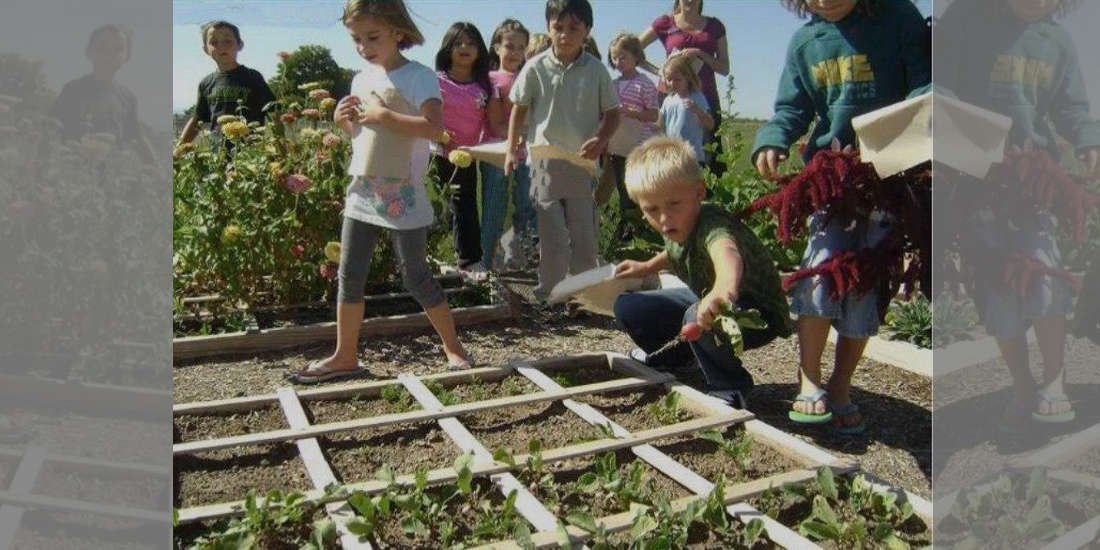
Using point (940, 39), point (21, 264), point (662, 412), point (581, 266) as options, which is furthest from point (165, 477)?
point (581, 266)

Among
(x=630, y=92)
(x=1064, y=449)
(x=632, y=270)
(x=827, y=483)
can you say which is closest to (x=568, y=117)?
(x=630, y=92)

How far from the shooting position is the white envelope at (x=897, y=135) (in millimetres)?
2291

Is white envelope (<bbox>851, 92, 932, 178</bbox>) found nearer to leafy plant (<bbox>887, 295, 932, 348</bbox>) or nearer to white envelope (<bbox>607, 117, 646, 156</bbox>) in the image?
leafy plant (<bbox>887, 295, 932, 348</bbox>)

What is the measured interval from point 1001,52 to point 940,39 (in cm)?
12

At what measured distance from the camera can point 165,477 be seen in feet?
5.01

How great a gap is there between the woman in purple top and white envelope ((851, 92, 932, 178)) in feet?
12.0

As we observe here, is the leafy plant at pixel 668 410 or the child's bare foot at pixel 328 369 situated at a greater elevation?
the leafy plant at pixel 668 410

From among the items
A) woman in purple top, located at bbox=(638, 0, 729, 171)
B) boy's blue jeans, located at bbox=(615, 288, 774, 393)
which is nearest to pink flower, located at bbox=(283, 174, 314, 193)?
boy's blue jeans, located at bbox=(615, 288, 774, 393)

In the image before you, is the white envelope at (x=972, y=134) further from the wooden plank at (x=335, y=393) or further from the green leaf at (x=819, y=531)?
the wooden plank at (x=335, y=393)

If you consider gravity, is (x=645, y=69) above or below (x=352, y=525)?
above

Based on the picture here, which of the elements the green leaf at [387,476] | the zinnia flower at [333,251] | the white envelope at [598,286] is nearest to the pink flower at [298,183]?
Result: the zinnia flower at [333,251]

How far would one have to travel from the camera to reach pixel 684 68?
5.84 metres

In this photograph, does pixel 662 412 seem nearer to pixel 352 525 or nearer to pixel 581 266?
pixel 352 525

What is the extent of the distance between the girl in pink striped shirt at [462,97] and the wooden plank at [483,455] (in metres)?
2.03
